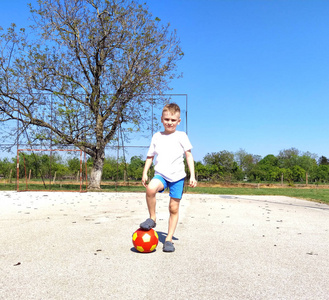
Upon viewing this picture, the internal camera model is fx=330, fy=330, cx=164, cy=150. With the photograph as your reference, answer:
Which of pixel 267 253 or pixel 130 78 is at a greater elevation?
pixel 130 78

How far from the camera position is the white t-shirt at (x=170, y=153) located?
13.2 ft

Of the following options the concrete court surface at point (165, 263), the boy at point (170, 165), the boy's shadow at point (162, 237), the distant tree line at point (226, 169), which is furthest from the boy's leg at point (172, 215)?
the distant tree line at point (226, 169)

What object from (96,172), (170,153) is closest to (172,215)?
(170,153)

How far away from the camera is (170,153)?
4.10 meters

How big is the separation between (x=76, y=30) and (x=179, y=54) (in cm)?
564

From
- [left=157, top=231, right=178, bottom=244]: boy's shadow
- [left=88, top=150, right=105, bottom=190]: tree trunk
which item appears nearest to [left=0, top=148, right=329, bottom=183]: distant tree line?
[left=88, top=150, right=105, bottom=190]: tree trunk

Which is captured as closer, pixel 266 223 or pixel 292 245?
pixel 292 245

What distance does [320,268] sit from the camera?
11.1ft

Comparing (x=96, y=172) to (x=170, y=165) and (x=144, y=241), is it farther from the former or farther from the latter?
(x=144, y=241)

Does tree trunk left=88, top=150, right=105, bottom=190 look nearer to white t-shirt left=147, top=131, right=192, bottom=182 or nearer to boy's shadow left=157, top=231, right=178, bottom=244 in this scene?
boy's shadow left=157, top=231, right=178, bottom=244

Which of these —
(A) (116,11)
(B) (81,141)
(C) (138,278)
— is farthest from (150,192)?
(A) (116,11)

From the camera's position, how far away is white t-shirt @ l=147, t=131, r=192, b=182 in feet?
13.2

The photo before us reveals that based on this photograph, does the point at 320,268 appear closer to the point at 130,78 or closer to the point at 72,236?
the point at 72,236

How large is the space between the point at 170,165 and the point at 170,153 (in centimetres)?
15
